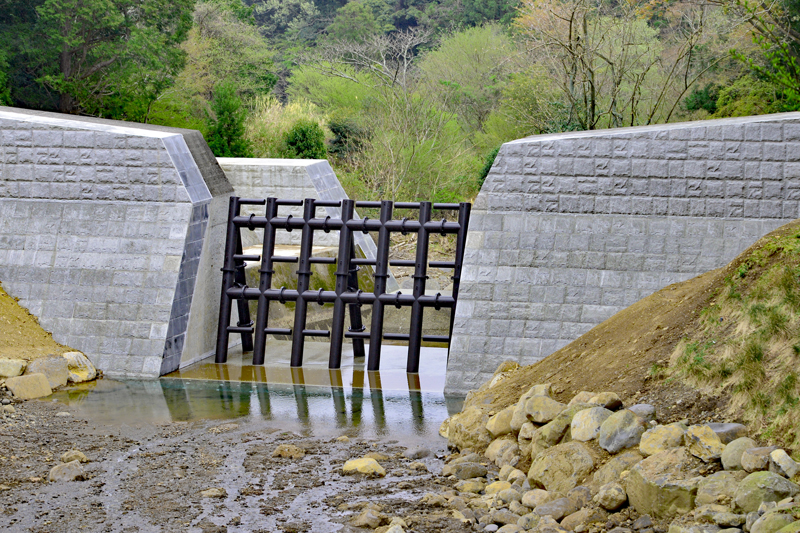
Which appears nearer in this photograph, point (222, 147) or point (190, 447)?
point (190, 447)

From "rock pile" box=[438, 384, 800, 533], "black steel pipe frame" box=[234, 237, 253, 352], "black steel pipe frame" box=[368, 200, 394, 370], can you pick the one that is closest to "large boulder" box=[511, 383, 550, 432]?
"rock pile" box=[438, 384, 800, 533]

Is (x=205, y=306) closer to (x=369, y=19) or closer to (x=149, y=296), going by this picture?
(x=149, y=296)

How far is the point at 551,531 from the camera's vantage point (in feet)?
15.2

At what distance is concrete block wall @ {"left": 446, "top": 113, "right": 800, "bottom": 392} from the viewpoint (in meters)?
8.54

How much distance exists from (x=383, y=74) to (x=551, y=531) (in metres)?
21.0

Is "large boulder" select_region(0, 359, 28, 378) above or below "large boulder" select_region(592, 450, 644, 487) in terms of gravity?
below

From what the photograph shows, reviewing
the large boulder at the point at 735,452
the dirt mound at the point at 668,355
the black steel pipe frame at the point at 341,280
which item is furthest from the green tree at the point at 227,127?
the large boulder at the point at 735,452

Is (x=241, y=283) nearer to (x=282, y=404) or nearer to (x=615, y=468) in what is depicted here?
(x=282, y=404)


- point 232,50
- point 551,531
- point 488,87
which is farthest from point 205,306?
point 232,50

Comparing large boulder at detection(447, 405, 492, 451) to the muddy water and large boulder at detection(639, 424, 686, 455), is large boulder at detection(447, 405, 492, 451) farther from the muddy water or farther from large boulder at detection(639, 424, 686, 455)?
large boulder at detection(639, 424, 686, 455)

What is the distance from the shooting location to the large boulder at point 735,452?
4.57 metres

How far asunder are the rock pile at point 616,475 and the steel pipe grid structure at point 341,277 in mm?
3307

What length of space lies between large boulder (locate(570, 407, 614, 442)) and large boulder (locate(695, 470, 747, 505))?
3.49 feet

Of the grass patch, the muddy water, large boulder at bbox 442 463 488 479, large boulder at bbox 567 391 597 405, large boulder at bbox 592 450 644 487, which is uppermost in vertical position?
the grass patch
